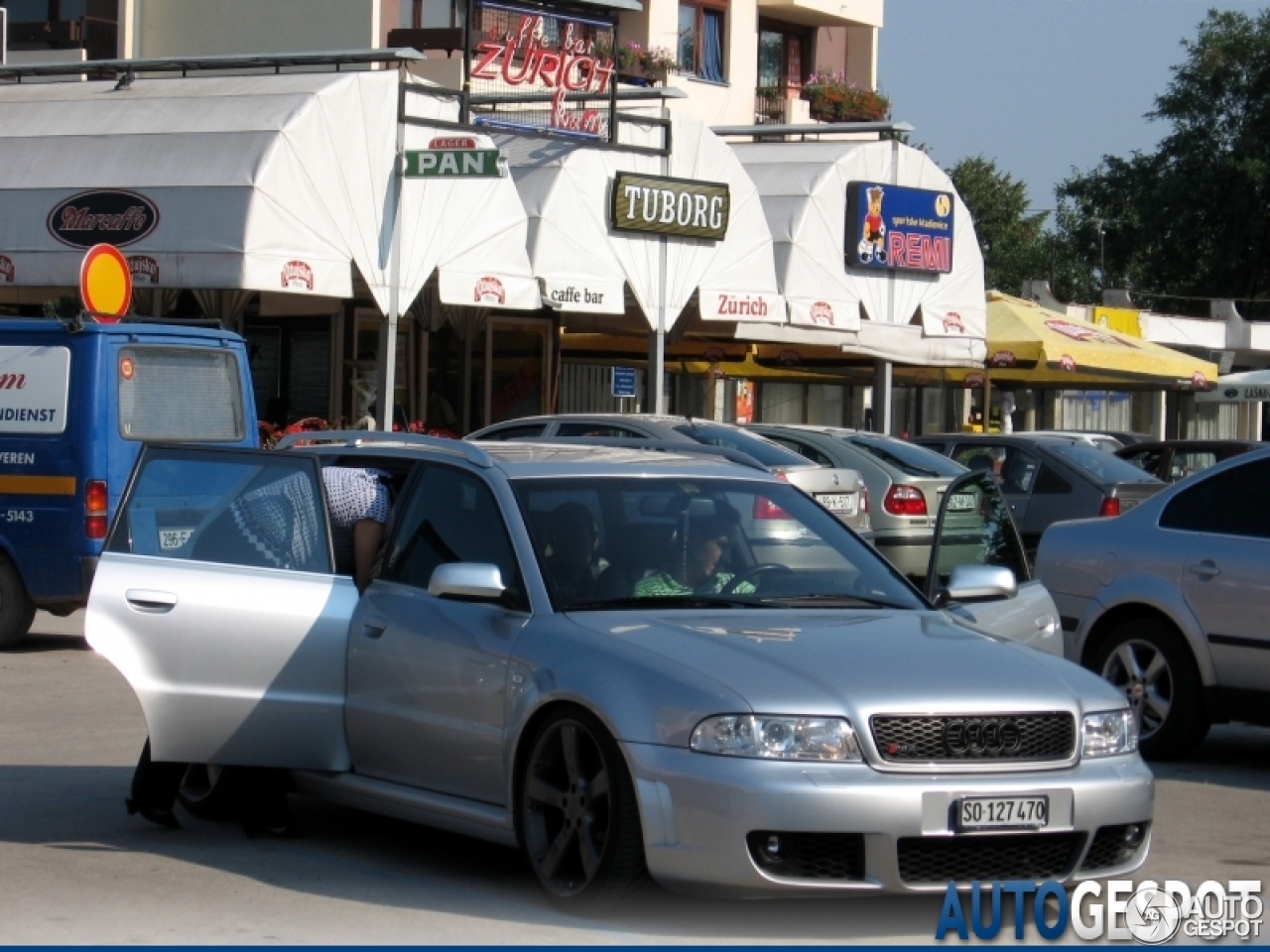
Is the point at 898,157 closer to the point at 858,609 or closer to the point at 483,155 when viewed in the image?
the point at 483,155

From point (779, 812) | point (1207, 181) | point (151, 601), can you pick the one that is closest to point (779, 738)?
point (779, 812)

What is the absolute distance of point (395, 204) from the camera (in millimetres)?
22516

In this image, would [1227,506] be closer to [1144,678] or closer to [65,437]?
[1144,678]

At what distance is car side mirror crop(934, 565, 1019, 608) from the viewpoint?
24.7 feet

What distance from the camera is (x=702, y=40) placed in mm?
40375

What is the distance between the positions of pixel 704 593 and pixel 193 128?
1622 centimetres

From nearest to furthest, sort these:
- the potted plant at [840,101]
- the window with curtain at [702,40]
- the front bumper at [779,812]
A: the front bumper at [779,812]
the potted plant at [840,101]
the window with curtain at [702,40]

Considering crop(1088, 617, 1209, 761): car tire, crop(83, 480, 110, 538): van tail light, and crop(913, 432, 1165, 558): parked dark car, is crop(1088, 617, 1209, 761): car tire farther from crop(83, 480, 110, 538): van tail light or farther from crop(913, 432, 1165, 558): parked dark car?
crop(913, 432, 1165, 558): parked dark car

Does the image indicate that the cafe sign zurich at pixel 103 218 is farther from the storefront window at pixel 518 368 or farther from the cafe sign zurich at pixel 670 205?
the storefront window at pixel 518 368

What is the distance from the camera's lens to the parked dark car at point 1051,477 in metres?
20.7

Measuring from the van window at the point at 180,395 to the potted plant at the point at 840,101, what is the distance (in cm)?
2660

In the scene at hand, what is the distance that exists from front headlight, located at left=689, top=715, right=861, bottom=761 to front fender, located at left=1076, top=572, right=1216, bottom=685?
15.6 feet

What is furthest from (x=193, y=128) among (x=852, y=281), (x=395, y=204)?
(x=852, y=281)

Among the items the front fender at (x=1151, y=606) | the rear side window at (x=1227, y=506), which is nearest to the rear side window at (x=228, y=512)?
the front fender at (x=1151, y=606)
